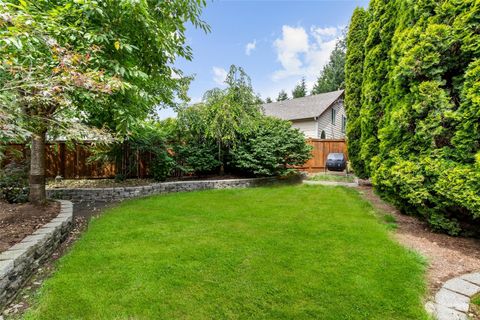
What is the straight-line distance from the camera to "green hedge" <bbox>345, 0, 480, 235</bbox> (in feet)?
11.0

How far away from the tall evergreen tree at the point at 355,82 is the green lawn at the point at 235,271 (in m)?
3.67

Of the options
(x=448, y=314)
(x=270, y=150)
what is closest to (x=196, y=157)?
(x=270, y=150)

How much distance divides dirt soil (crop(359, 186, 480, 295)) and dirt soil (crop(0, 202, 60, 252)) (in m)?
4.81

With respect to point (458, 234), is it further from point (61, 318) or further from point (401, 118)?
point (61, 318)

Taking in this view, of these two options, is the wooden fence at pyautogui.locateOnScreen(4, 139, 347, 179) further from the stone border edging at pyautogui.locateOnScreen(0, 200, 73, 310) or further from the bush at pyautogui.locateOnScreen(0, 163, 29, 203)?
the stone border edging at pyautogui.locateOnScreen(0, 200, 73, 310)

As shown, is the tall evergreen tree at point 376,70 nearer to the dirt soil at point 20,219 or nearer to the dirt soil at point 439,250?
the dirt soil at point 439,250

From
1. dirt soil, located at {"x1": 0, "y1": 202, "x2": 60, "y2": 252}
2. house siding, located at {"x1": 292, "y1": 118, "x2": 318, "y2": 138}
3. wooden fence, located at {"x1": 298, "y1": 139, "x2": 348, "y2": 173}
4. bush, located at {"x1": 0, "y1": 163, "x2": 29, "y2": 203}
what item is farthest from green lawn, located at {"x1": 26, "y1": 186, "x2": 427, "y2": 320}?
house siding, located at {"x1": 292, "y1": 118, "x2": 318, "y2": 138}

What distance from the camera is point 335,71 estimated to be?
33.0 metres

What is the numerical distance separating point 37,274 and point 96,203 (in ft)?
12.5

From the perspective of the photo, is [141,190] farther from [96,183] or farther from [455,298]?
[455,298]

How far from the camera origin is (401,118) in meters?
4.17

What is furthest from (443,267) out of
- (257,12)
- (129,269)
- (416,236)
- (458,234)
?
(257,12)

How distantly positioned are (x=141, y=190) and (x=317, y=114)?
1322 centimetres

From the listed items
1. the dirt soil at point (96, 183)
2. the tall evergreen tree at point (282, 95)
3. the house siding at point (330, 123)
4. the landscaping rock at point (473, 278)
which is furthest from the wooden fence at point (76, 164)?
the tall evergreen tree at point (282, 95)
